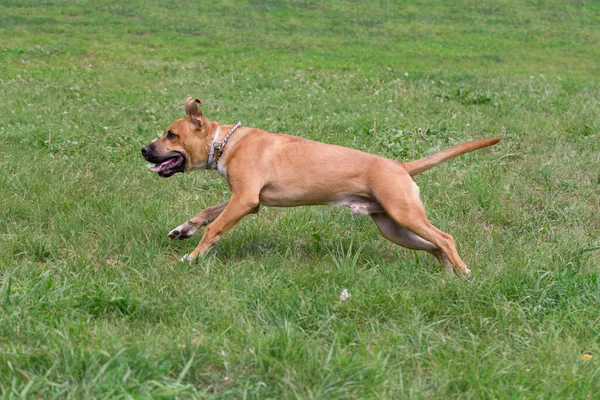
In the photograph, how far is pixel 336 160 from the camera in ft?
20.3

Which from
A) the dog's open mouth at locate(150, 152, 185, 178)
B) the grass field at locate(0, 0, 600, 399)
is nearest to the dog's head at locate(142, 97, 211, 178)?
the dog's open mouth at locate(150, 152, 185, 178)

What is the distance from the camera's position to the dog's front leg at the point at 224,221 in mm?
5941

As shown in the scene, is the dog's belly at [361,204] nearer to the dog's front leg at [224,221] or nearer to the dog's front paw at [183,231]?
the dog's front leg at [224,221]

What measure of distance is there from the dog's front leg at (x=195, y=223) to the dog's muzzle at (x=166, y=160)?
428 millimetres

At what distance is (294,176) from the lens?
617 cm

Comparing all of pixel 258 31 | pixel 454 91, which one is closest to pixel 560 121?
pixel 454 91

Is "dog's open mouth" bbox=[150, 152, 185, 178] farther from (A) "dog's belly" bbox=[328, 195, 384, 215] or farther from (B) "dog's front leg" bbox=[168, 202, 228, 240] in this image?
(A) "dog's belly" bbox=[328, 195, 384, 215]

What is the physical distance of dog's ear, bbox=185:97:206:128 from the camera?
624 cm

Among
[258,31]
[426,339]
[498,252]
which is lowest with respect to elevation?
[258,31]

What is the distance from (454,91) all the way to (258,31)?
10.8 metres

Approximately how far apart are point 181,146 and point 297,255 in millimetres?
1340

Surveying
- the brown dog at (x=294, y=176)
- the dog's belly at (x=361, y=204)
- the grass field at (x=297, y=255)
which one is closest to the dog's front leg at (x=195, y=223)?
the brown dog at (x=294, y=176)

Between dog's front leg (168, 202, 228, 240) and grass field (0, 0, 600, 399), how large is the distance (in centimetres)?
14

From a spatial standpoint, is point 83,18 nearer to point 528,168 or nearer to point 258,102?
point 258,102
